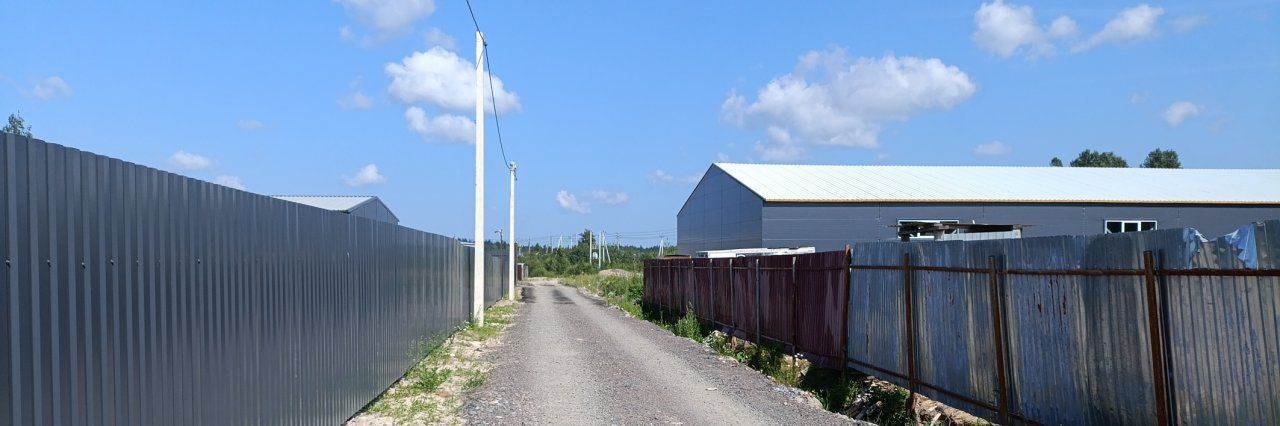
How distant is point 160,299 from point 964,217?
3873 cm

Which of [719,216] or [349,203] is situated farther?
[719,216]

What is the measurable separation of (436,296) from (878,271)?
7.90 m

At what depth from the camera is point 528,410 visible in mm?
9523

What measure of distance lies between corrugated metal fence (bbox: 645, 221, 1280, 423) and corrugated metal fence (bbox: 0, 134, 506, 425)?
5531mm

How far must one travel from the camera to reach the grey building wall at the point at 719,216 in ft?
133

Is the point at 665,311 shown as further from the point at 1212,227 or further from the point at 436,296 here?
the point at 1212,227

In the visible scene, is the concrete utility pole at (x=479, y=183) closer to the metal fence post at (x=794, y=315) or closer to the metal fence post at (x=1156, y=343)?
the metal fence post at (x=794, y=315)

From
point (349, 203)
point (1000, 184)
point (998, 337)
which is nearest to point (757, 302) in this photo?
point (998, 337)

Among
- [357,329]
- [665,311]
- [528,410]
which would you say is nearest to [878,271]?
[528,410]

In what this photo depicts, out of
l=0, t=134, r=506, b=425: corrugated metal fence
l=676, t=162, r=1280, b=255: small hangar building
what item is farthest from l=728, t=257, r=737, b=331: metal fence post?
l=676, t=162, r=1280, b=255: small hangar building

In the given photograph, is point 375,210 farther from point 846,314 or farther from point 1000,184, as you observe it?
point 846,314

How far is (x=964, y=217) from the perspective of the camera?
39781mm

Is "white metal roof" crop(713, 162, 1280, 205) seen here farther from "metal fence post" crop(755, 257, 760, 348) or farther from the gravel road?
the gravel road

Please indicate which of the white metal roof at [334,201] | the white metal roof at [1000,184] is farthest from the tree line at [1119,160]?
the white metal roof at [334,201]
